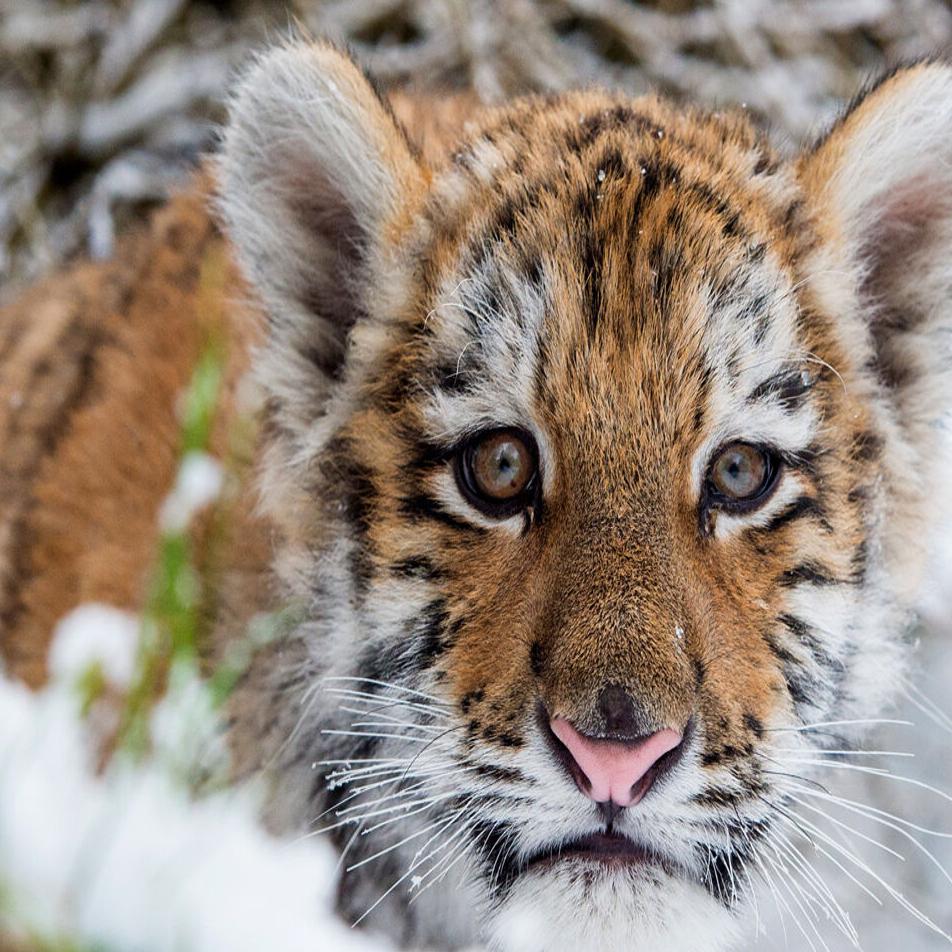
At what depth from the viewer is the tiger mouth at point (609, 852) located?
1998 millimetres

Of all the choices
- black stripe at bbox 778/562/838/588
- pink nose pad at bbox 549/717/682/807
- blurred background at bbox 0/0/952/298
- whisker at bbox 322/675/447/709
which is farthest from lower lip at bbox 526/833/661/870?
blurred background at bbox 0/0/952/298

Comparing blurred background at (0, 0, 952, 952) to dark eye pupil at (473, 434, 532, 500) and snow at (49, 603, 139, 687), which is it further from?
dark eye pupil at (473, 434, 532, 500)

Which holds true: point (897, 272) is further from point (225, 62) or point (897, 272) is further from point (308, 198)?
point (225, 62)

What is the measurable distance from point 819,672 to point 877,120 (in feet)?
3.35

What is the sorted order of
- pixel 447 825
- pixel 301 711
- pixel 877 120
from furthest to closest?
pixel 301 711 → pixel 877 120 → pixel 447 825

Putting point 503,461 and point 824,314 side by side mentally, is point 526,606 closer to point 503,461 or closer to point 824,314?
point 503,461

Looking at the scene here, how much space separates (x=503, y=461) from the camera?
2.22 meters

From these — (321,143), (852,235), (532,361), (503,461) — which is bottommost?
(503,461)

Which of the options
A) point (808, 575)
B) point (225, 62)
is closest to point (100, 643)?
point (808, 575)

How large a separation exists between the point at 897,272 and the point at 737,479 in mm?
669

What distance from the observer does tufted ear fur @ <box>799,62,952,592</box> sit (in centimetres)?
243

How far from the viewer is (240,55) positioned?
5.14m

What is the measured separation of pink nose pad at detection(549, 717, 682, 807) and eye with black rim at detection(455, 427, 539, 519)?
446mm

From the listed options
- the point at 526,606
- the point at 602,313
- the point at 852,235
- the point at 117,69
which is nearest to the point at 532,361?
the point at 602,313
